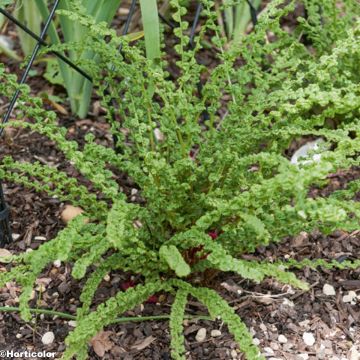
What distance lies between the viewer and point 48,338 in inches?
69.8

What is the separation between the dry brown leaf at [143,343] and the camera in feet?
5.76

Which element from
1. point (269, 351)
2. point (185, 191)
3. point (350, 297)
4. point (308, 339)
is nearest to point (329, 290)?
point (350, 297)

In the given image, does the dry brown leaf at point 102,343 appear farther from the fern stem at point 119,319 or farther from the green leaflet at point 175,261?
the green leaflet at point 175,261

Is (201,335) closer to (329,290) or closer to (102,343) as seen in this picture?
(102,343)

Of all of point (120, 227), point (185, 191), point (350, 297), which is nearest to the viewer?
point (120, 227)

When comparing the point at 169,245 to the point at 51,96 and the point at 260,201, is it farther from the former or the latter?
the point at 51,96

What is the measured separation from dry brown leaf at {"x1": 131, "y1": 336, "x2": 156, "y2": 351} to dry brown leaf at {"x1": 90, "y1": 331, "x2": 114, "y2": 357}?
0.06m

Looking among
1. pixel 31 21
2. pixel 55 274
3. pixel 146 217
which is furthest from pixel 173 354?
pixel 31 21

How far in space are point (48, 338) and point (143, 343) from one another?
0.84 feet

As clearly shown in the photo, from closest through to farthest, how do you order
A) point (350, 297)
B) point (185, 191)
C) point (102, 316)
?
point (102, 316)
point (185, 191)
point (350, 297)

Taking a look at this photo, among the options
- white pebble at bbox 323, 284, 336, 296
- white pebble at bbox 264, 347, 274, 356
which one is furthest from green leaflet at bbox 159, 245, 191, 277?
white pebble at bbox 323, 284, 336, 296

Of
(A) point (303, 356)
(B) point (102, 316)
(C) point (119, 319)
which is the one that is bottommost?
(A) point (303, 356)

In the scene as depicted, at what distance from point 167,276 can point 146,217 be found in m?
0.20

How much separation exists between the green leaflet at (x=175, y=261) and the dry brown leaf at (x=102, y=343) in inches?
14.3
